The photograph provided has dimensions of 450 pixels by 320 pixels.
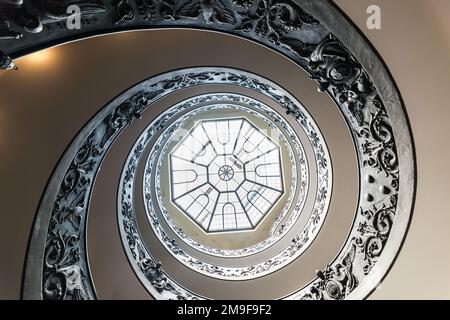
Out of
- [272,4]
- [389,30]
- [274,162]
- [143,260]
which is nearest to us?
[389,30]

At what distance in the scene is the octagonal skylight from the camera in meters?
12.2

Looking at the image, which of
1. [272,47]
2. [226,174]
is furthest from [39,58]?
[226,174]

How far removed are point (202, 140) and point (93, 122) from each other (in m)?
7.83

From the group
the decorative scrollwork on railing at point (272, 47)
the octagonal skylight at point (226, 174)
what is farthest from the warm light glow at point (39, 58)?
the octagonal skylight at point (226, 174)

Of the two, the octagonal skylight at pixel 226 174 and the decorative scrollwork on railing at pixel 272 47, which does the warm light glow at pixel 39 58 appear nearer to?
the decorative scrollwork on railing at pixel 272 47

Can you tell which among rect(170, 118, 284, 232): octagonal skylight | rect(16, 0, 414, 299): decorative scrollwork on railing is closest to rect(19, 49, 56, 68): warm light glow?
rect(16, 0, 414, 299): decorative scrollwork on railing

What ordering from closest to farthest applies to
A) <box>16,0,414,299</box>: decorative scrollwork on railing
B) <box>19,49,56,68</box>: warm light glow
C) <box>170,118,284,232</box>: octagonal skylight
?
<box>16,0,414,299</box>: decorative scrollwork on railing
<box>19,49,56,68</box>: warm light glow
<box>170,118,284,232</box>: octagonal skylight

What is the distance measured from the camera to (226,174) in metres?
13.3

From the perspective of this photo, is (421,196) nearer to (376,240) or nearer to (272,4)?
(376,240)

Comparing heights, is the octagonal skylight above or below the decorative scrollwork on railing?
above

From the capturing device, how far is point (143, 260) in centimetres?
804

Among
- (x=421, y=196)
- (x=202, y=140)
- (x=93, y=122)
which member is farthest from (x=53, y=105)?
(x=202, y=140)

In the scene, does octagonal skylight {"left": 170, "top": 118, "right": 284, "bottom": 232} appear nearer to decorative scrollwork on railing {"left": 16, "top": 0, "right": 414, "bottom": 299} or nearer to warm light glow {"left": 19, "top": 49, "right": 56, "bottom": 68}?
decorative scrollwork on railing {"left": 16, "top": 0, "right": 414, "bottom": 299}

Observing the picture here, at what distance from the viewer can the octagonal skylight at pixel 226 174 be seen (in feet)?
40.1
